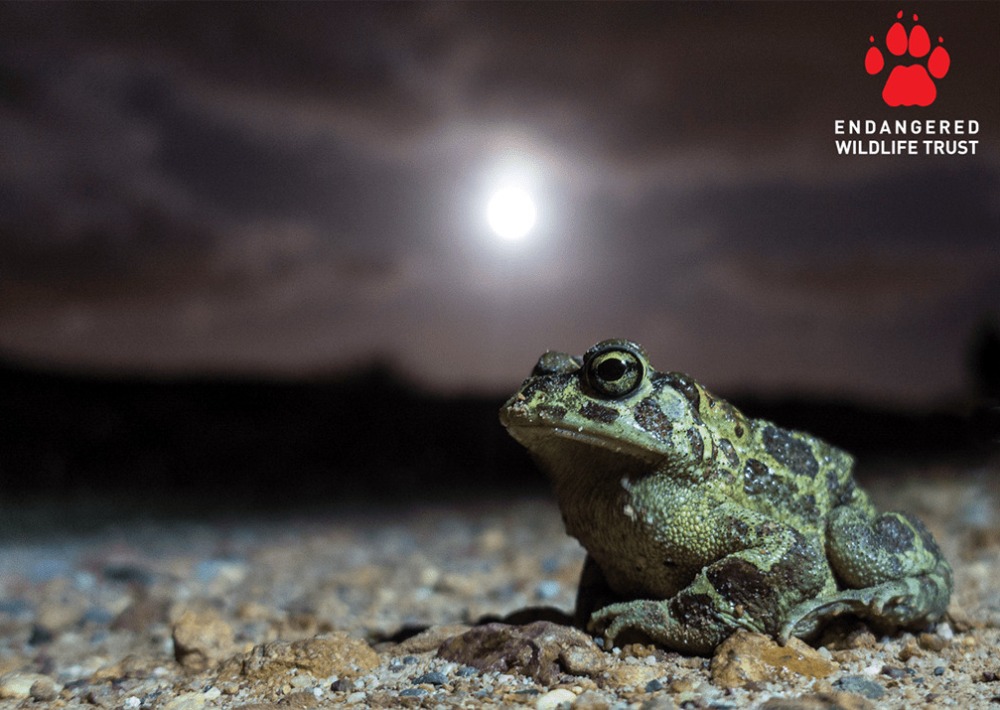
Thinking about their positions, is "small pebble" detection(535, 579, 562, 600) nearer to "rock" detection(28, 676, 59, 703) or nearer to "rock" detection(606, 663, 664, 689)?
"rock" detection(606, 663, 664, 689)

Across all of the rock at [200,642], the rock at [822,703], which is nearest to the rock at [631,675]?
the rock at [822,703]

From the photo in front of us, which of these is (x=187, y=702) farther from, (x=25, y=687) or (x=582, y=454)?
(x=582, y=454)

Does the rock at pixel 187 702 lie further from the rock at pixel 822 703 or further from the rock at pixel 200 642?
the rock at pixel 822 703

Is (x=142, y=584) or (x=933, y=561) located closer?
(x=933, y=561)

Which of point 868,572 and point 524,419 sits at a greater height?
point 524,419

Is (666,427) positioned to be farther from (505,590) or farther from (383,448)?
(383,448)

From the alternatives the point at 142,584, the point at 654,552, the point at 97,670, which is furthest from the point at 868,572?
the point at 142,584

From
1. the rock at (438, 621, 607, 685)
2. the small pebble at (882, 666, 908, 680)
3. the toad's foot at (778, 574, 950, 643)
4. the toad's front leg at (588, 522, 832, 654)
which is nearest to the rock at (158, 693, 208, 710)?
the rock at (438, 621, 607, 685)
